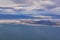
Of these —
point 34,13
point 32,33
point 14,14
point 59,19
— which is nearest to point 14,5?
point 14,14

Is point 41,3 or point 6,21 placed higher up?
point 41,3

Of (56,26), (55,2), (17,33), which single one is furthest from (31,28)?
(55,2)

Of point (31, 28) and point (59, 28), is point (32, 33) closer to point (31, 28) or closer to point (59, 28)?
point (31, 28)

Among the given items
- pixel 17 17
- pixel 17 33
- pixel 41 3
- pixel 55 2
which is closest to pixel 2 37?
pixel 17 33

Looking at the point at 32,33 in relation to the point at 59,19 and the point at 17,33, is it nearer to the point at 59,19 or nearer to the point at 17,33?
the point at 17,33

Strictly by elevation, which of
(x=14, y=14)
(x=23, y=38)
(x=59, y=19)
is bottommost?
(x=23, y=38)

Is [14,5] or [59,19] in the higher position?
[14,5]
